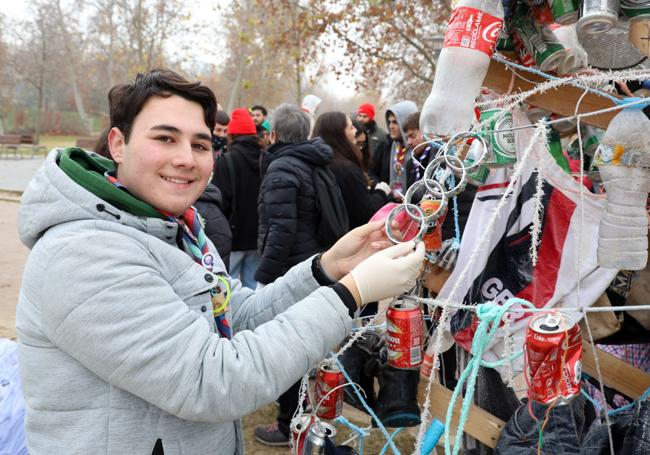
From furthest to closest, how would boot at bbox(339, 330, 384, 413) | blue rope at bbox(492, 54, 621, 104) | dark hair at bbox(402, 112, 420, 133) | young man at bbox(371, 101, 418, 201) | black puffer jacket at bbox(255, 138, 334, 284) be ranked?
young man at bbox(371, 101, 418, 201) < dark hair at bbox(402, 112, 420, 133) < black puffer jacket at bbox(255, 138, 334, 284) < boot at bbox(339, 330, 384, 413) < blue rope at bbox(492, 54, 621, 104)

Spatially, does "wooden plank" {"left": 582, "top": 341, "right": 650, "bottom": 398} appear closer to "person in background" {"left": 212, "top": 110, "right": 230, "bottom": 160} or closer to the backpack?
the backpack

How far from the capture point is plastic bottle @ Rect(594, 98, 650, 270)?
4.01 ft

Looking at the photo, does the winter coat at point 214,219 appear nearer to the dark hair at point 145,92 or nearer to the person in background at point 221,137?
the dark hair at point 145,92

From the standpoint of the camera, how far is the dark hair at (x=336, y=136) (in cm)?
372

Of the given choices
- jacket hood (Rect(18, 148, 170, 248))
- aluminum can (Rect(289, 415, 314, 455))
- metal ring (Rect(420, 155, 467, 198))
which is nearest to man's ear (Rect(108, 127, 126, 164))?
jacket hood (Rect(18, 148, 170, 248))

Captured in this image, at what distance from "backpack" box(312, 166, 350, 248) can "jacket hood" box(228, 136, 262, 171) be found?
3.29 feet

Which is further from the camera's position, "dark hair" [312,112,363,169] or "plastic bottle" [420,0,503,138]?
"dark hair" [312,112,363,169]

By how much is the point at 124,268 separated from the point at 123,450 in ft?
1.33

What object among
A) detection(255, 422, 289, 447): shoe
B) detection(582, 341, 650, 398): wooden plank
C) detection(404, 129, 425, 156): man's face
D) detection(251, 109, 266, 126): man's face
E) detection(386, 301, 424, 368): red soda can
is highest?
detection(251, 109, 266, 126): man's face

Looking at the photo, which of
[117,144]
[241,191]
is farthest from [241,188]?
[117,144]

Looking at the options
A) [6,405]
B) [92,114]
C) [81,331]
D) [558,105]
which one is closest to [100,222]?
[81,331]

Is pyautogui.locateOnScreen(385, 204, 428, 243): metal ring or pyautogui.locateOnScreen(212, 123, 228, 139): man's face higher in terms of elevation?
pyautogui.locateOnScreen(212, 123, 228, 139): man's face

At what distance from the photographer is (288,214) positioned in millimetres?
3188

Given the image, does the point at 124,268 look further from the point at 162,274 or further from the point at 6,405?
the point at 6,405
